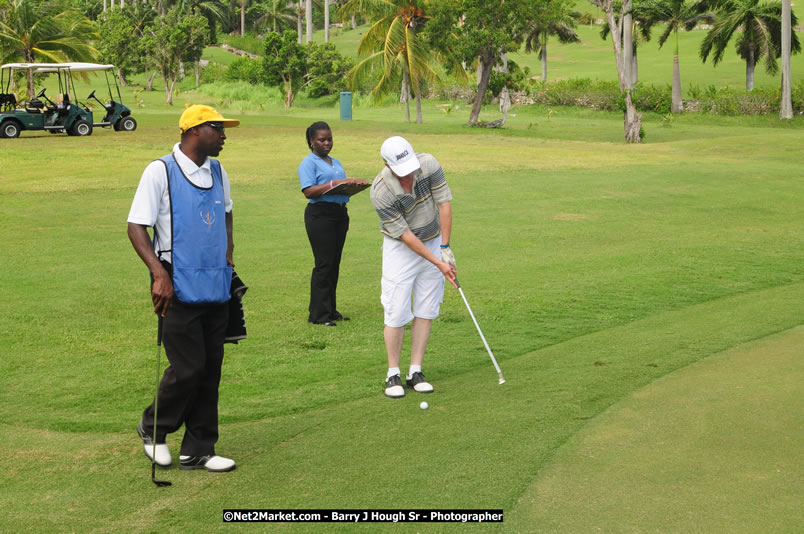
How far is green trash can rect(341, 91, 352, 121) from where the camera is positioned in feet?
151

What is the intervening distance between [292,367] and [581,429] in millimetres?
3447

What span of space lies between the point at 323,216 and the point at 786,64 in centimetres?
4278

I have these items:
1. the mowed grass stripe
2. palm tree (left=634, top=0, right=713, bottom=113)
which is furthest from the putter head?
palm tree (left=634, top=0, right=713, bottom=113)

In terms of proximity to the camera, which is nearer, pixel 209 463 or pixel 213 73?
pixel 209 463

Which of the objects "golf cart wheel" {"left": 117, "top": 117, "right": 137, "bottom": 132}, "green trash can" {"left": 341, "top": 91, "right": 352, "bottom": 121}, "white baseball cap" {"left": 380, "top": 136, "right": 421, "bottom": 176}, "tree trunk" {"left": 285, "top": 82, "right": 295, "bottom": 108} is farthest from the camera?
"tree trunk" {"left": 285, "top": 82, "right": 295, "bottom": 108}

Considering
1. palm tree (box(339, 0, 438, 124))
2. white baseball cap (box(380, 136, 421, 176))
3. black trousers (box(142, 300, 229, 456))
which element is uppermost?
palm tree (box(339, 0, 438, 124))

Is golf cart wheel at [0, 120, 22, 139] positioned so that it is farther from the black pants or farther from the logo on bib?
the logo on bib

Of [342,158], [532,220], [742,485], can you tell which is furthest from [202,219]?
[342,158]

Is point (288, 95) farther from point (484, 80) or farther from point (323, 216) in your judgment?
point (323, 216)

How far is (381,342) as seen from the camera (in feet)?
30.1

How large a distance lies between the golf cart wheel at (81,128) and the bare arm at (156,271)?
106 ft

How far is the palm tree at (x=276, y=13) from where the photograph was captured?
104562 mm

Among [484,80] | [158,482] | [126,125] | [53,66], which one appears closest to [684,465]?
[158,482]

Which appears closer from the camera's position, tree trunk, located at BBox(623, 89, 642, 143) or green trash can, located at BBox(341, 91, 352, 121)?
tree trunk, located at BBox(623, 89, 642, 143)
